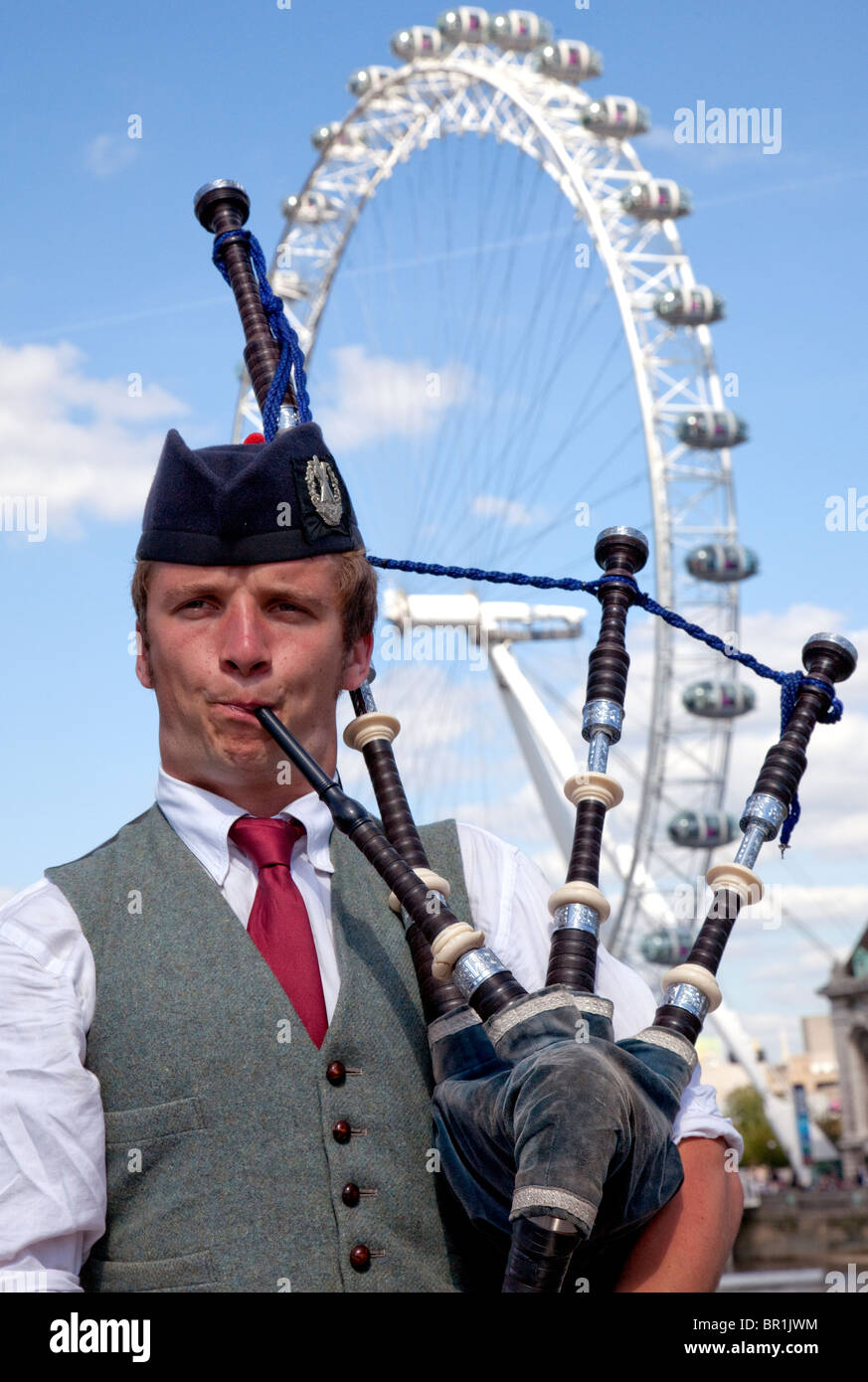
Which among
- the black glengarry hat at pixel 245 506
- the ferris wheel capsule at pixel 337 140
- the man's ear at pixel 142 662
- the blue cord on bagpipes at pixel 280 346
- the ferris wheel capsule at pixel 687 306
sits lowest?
the man's ear at pixel 142 662

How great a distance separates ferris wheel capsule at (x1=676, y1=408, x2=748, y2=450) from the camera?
2350 centimetres

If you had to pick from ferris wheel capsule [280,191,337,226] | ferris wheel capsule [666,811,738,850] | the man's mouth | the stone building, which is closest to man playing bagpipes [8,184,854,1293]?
the man's mouth

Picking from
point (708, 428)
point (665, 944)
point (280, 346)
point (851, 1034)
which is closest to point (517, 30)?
point (708, 428)

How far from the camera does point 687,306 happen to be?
23156 millimetres

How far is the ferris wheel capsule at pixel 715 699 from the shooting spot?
23.7 m

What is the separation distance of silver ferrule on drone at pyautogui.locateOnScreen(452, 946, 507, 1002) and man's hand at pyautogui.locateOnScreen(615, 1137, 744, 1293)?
1.41 feet

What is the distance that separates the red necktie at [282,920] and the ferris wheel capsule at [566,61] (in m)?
22.2

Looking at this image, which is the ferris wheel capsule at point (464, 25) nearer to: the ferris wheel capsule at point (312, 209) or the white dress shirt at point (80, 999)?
the ferris wheel capsule at point (312, 209)

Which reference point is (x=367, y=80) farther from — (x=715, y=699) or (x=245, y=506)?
(x=245, y=506)

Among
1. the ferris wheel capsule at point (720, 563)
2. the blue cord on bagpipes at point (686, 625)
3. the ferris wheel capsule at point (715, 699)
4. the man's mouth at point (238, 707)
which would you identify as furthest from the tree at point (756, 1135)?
the man's mouth at point (238, 707)

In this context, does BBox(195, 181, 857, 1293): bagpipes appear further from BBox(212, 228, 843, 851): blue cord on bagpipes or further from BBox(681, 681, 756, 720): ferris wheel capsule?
BBox(681, 681, 756, 720): ferris wheel capsule

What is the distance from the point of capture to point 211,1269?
237cm
